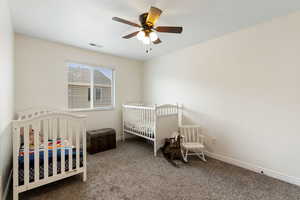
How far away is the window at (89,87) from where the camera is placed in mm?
3320

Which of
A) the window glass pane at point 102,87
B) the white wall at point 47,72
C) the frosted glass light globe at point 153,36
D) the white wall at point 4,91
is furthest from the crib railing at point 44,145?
the window glass pane at point 102,87

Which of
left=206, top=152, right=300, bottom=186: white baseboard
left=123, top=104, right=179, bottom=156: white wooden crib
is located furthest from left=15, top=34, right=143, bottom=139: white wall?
left=206, top=152, right=300, bottom=186: white baseboard

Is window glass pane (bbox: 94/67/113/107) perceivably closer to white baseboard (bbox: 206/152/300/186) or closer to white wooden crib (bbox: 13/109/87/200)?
white wooden crib (bbox: 13/109/87/200)

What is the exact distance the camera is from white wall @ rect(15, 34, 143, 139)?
264cm

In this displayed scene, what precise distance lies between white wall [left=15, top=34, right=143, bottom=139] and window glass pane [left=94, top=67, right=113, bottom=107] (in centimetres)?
24

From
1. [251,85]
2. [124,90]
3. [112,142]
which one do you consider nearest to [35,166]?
[112,142]

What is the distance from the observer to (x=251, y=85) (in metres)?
2.31

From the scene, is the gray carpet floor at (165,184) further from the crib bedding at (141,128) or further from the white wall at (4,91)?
the crib bedding at (141,128)

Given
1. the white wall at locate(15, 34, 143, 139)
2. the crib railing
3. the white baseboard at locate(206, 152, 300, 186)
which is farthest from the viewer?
the white wall at locate(15, 34, 143, 139)

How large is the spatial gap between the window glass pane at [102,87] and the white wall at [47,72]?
239 millimetres

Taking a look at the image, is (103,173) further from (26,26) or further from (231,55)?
(231,55)

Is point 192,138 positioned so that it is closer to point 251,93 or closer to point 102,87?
point 251,93

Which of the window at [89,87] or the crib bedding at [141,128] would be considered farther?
the window at [89,87]

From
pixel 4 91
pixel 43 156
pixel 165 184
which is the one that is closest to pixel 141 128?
pixel 165 184
